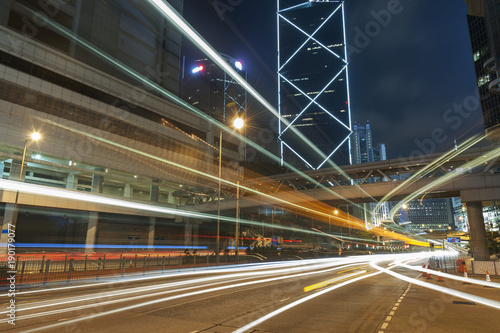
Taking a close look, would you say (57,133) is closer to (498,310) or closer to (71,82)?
(71,82)

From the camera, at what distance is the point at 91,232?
46.8 m

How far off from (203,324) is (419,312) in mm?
6406

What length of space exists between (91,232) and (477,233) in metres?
48.5

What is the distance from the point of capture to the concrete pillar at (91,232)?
46.4 m

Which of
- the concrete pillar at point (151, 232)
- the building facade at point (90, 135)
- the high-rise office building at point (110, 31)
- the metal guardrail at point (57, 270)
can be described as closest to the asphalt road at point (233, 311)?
the metal guardrail at point (57, 270)

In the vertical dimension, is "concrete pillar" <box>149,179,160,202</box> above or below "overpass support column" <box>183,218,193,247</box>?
above

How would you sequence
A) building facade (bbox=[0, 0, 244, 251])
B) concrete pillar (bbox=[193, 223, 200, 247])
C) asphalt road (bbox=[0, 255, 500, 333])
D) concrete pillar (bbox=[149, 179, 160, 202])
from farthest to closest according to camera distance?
concrete pillar (bbox=[193, 223, 200, 247]), concrete pillar (bbox=[149, 179, 160, 202]), building facade (bbox=[0, 0, 244, 251]), asphalt road (bbox=[0, 255, 500, 333])

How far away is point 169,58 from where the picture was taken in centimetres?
8369

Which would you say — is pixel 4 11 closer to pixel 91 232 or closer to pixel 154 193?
pixel 91 232

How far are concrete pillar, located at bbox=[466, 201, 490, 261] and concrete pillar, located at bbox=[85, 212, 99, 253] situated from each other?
1876 inches

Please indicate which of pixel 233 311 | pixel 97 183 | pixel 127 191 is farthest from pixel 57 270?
pixel 127 191

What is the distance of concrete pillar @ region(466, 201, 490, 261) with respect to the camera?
29.6 metres

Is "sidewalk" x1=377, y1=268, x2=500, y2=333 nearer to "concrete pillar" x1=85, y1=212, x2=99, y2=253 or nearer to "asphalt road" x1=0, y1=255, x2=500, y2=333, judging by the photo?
"asphalt road" x1=0, y1=255, x2=500, y2=333

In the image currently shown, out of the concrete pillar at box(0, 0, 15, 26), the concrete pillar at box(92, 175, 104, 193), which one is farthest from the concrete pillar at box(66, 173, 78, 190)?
the concrete pillar at box(0, 0, 15, 26)
